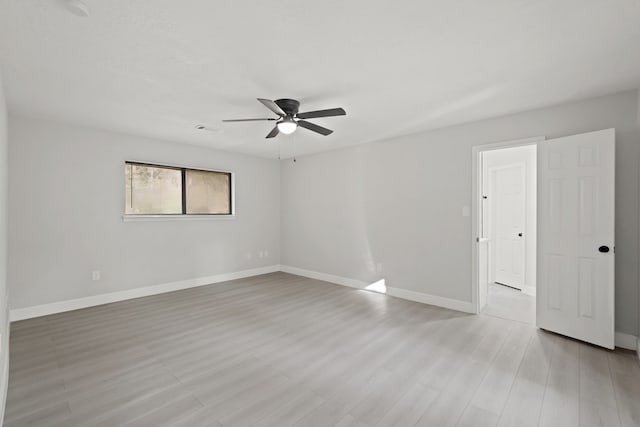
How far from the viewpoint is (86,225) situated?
4.04 metres

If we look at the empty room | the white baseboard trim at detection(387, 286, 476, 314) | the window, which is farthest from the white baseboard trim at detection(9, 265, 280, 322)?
the white baseboard trim at detection(387, 286, 476, 314)

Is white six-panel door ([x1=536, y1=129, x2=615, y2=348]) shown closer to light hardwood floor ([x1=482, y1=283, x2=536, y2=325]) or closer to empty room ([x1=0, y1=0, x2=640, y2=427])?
empty room ([x1=0, y1=0, x2=640, y2=427])

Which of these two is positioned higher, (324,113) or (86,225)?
(324,113)

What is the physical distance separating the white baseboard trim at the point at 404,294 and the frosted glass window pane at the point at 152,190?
276 cm

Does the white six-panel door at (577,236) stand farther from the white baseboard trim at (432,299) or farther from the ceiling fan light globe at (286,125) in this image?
the ceiling fan light globe at (286,125)

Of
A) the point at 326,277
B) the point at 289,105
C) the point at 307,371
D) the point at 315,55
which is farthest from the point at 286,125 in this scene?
the point at 326,277

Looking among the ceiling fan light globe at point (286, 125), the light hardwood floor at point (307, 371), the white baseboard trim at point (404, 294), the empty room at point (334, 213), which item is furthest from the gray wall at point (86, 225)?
the ceiling fan light globe at point (286, 125)

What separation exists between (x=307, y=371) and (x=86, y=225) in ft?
12.2

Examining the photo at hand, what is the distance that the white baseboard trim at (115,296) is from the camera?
3605 millimetres

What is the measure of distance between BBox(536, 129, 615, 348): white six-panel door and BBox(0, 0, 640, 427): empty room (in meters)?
0.02

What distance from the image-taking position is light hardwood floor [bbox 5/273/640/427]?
1.91 metres

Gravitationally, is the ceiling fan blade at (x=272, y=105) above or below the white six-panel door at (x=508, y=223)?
above

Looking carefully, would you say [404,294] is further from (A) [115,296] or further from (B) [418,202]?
(A) [115,296]

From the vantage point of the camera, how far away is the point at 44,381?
228 cm
